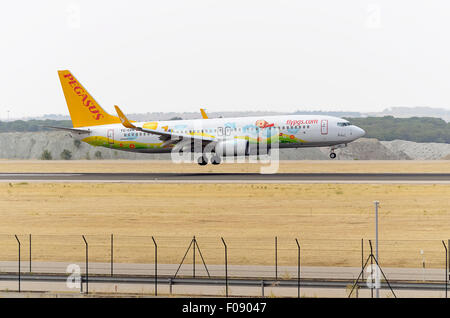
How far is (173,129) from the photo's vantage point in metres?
92.0

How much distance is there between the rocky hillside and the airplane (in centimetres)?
6044

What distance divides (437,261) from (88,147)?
484ft

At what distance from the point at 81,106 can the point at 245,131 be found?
22.9 metres

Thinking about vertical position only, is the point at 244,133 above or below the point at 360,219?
above

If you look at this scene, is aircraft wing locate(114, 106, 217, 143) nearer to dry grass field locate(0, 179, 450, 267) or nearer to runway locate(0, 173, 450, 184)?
runway locate(0, 173, 450, 184)

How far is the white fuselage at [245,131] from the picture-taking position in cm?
8700

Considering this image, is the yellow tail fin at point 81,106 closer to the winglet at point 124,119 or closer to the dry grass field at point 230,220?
the winglet at point 124,119

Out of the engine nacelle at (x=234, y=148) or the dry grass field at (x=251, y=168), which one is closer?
the engine nacelle at (x=234, y=148)

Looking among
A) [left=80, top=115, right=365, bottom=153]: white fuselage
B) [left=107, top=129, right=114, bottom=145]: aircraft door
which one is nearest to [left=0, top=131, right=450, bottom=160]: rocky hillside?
[left=80, top=115, right=365, bottom=153]: white fuselage

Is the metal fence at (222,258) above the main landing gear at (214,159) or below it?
below

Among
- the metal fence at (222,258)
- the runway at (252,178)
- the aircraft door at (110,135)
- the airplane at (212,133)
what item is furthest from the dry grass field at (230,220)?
the aircraft door at (110,135)

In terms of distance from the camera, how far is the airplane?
86.8m
